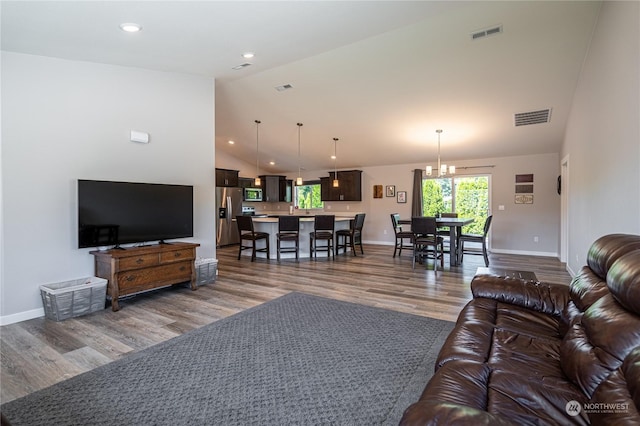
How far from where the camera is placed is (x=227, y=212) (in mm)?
8570

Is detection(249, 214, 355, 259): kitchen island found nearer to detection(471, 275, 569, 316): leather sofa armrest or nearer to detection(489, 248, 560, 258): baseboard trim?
detection(489, 248, 560, 258): baseboard trim

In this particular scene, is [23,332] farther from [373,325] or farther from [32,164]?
[373,325]

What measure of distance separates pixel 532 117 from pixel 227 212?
726 centimetres

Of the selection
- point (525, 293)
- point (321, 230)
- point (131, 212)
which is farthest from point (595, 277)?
point (321, 230)

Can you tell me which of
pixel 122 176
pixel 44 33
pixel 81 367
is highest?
pixel 44 33

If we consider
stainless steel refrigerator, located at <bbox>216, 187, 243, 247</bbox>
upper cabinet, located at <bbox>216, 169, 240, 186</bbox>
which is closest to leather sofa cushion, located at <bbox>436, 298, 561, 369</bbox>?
stainless steel refrigerator, located at <bbox>216, 187, 243, 247</bbox>

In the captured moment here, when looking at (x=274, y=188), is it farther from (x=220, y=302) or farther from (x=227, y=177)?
(x=220, y=302)

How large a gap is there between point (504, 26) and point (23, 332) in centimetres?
580

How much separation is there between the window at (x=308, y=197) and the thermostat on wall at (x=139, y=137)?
636 cm

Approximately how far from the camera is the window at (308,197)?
1003cm

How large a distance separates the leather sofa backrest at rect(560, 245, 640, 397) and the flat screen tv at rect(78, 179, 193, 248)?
4.07m

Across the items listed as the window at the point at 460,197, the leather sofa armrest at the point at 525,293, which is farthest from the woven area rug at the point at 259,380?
the window at the point at 460,197

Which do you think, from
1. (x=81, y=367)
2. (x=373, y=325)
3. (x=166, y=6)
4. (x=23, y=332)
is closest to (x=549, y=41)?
(x=373, y=325)

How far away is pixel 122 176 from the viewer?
12.3 feet
